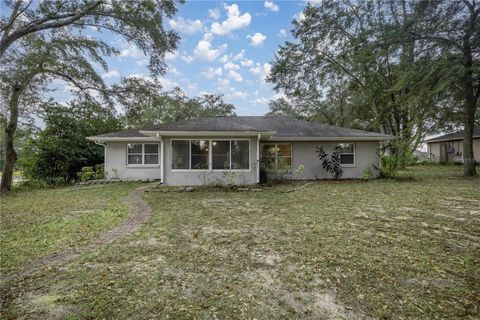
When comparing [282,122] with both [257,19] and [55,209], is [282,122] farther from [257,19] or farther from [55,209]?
[55,209]

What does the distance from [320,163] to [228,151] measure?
5632mm

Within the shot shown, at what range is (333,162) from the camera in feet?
44.4

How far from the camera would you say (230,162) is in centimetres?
1122

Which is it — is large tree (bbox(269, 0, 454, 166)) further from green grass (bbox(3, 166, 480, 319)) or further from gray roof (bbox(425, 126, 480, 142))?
green grass (bbox(3, 166, 480, 319))

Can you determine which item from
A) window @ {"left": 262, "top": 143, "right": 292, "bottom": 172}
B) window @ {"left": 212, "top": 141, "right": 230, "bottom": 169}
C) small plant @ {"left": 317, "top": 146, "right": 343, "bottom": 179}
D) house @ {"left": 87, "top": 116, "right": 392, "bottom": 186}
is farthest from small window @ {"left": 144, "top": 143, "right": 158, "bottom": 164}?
small plant @ {"left": 317, "top": 146, "right": 343, "bottom": 179}

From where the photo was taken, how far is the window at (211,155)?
11.1 meters

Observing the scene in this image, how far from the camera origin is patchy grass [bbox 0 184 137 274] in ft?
13.8

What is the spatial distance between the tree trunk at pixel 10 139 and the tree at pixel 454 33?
63.1 feet

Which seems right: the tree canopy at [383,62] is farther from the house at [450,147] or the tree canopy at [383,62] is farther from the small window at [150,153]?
the small window at [150,153]

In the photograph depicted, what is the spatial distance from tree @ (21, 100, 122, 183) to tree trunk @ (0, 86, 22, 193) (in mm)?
1834

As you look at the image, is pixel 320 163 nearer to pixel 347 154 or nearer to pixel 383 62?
pixel 347 154

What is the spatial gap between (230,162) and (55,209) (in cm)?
646

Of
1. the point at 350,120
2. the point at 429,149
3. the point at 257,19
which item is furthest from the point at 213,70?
the point at 429,149

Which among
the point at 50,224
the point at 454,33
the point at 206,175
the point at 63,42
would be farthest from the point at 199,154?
the point at 454,33
